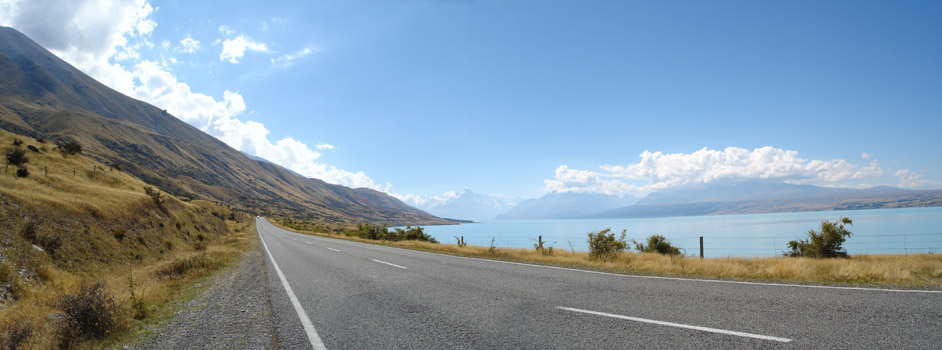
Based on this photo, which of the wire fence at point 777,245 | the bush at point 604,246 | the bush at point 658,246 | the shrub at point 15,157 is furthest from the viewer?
the wire fence at point 777,245

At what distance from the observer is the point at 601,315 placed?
5836mm

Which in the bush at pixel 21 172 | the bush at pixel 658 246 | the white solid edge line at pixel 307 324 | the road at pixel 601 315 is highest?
the bush at pixel 21 172

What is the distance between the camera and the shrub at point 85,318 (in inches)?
229

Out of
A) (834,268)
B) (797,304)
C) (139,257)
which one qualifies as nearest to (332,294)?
(797,304)

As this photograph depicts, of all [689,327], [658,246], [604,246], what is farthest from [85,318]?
[658,246]

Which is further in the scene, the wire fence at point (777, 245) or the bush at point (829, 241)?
the wire fence at point (777, 245)

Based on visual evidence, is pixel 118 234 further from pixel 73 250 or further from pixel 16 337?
pixel 16 337

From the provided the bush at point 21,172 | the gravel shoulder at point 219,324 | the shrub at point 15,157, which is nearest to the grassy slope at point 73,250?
the bush at point 21,172

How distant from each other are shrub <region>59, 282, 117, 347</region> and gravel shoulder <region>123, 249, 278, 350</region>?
2.01ft

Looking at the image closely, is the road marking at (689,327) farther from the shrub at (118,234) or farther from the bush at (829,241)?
the shrub at (118,234)

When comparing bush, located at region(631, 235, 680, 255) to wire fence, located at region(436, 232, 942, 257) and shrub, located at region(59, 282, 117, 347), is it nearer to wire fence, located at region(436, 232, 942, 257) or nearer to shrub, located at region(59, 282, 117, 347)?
wire fence, located at region(436, 232, 942, 257)

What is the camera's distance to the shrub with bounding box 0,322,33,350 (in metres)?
5.00

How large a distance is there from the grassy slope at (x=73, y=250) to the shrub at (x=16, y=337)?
0.05m

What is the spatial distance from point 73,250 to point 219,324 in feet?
48.8
